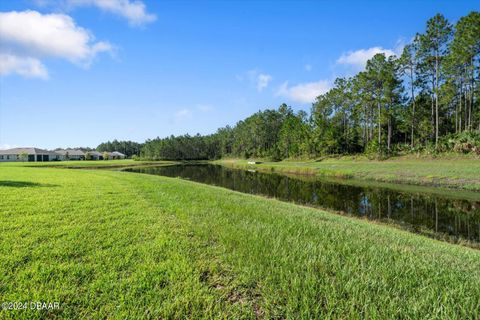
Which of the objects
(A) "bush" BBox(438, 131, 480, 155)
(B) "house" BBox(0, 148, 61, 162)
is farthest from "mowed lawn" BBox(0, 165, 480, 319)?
(B) "house" BBox(0, 148, 61, 162)

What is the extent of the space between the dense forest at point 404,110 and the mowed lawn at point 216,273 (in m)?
35.1

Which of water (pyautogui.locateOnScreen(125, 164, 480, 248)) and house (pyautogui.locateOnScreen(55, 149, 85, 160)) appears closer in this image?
water (pyautogui.locateOnScreen(125, 164, 480, 248))

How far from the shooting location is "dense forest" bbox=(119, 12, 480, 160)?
33.7 m

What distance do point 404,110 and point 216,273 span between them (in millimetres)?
55065

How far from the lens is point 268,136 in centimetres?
9031

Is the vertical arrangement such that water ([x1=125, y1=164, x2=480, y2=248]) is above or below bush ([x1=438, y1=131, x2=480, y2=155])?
below

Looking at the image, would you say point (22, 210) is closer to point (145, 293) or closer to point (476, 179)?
point (145, 293)

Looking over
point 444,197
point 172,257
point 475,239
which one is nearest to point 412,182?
point 444,197

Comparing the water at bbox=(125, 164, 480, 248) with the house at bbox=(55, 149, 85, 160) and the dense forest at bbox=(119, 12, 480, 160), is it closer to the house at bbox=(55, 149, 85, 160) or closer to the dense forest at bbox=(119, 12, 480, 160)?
the dense forest at bbox=(119, 12, 480, 160)

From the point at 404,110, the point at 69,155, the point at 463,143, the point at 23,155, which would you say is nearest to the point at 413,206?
the point at 463,143

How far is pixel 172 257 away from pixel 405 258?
4.53m

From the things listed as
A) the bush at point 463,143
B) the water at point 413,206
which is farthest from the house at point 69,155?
the bush at point 463,143

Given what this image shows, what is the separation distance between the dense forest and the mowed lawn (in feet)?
115

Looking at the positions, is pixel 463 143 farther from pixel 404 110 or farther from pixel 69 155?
pixel 69 155
